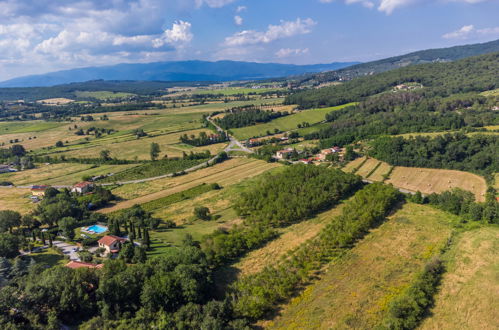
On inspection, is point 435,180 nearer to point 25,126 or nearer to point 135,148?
point 135,148

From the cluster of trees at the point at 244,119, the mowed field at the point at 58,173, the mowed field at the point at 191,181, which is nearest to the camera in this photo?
the mowed field at the point at 191,181

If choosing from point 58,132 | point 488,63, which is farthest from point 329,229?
point 488,63

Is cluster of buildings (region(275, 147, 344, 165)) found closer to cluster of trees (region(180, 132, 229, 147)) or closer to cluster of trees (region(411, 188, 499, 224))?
cluster of trees (region(180, 132, 229, 147))

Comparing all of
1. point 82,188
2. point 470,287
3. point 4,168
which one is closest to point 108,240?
point 82,188

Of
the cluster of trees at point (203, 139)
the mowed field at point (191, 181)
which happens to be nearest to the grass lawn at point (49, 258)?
the mowed field at point (191, 181)

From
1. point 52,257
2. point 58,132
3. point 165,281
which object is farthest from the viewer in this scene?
point 58,132

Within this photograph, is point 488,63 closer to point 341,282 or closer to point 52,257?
point 341,282

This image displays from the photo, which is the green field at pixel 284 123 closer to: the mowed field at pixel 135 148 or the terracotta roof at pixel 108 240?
the mowed field at pixel 135 148
